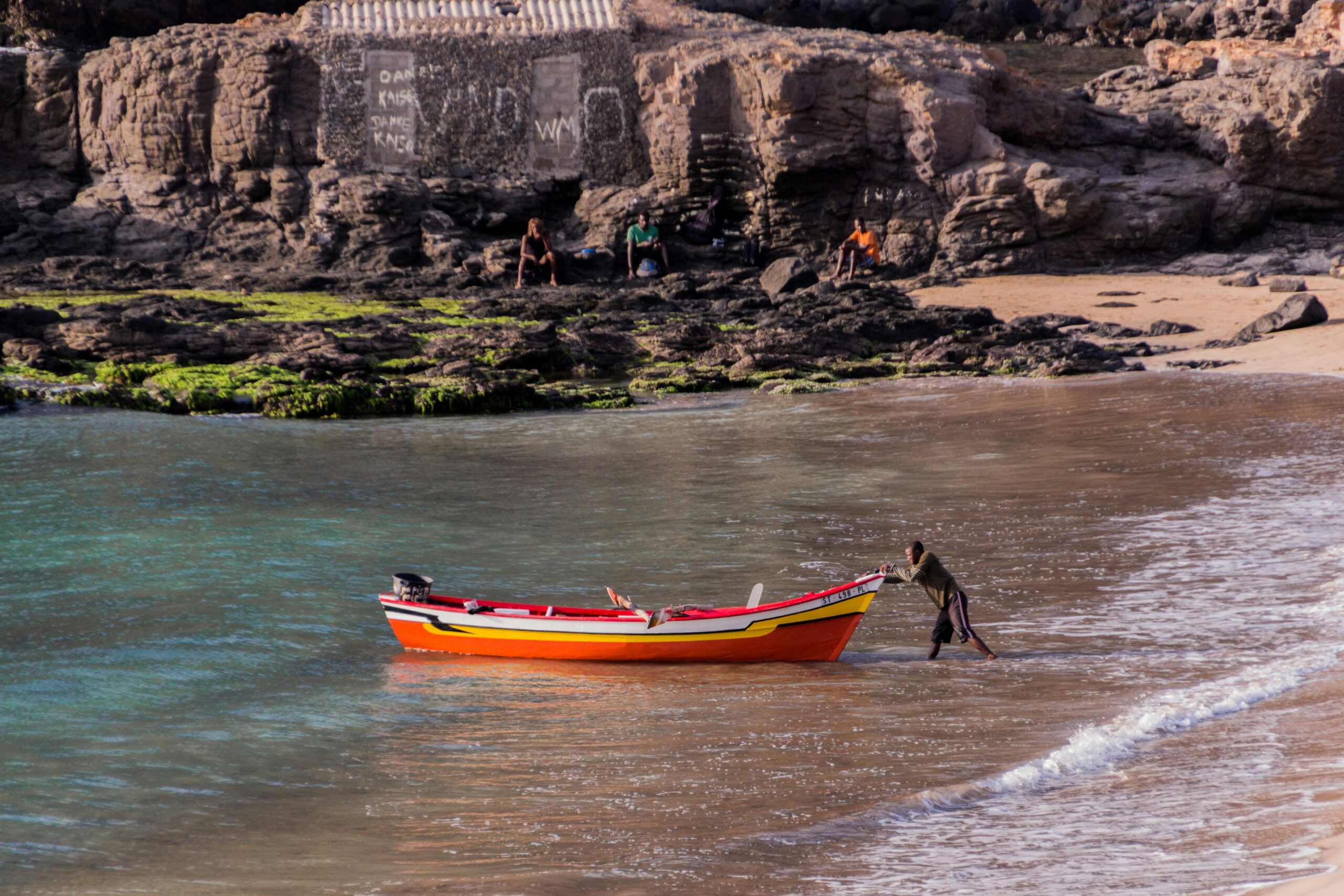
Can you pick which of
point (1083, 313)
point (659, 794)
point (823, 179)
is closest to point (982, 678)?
point (659, 794)

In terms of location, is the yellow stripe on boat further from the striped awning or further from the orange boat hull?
the striped awning

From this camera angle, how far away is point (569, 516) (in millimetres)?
10609

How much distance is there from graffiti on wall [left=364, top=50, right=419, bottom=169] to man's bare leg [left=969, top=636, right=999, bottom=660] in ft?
71.5

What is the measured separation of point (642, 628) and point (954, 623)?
68.1 inches

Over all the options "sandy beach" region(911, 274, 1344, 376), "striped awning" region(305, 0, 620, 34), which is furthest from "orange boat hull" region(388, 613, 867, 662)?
"striped awning" region(305, 0, 620, 34)

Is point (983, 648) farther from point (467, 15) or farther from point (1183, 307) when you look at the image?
point (467, 15)

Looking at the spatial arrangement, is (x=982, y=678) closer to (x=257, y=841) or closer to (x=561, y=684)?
(x=561, y=684)

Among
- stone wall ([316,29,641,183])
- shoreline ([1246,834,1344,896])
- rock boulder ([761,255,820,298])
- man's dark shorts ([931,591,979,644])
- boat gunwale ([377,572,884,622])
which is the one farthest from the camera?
stone wall ([316,29,641,183])

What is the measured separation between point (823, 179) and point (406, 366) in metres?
11.6

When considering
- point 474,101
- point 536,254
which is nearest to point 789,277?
point 536,254

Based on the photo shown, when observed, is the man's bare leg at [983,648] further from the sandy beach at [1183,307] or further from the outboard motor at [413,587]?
the sandy beach at [1183,307]

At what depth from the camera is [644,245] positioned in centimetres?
2509

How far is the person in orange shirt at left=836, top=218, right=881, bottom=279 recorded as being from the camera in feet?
78.5

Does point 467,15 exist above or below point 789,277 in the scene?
above
